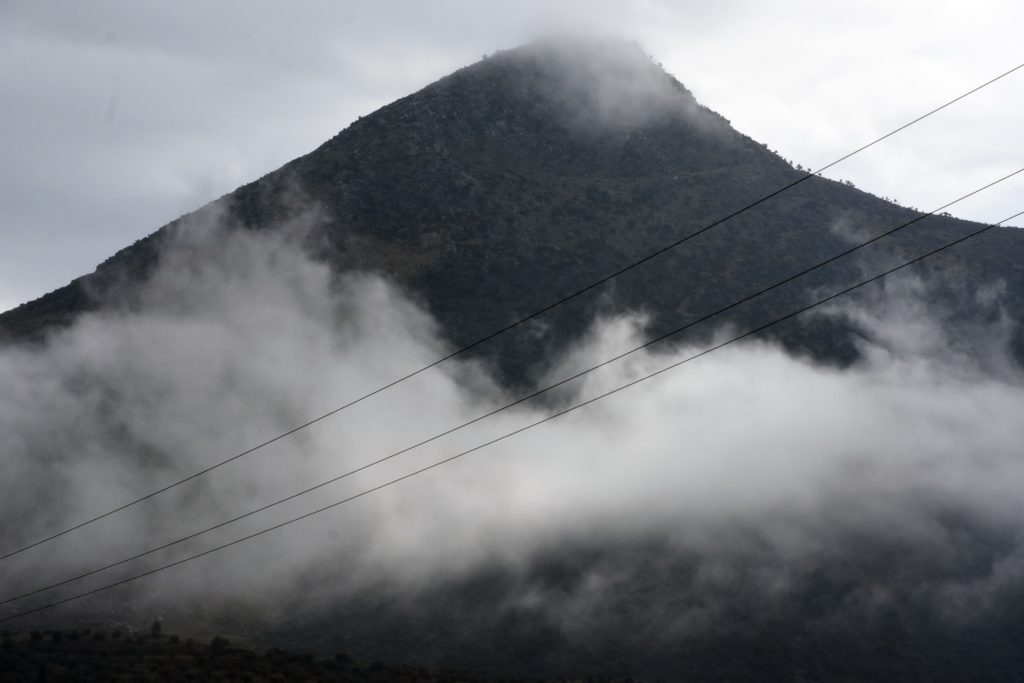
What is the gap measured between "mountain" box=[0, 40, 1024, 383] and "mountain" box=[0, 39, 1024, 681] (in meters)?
0.31

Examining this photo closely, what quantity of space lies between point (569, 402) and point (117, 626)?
59890mm

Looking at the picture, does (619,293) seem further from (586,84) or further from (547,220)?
(586,84)

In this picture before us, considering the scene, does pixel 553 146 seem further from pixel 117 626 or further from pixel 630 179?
pixel 117 626

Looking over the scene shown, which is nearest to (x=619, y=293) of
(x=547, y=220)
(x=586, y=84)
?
(x=547, y=220)

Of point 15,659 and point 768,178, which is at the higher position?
point 768,178

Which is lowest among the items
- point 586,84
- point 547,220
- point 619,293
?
point 619,293

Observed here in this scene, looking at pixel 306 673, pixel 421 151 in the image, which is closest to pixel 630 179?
pixel 421 151

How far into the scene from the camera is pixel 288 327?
5167 inches

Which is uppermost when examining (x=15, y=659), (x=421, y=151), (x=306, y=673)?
(x=421, y=151)

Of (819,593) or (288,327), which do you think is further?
(288,327)

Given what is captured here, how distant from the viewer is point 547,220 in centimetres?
13750

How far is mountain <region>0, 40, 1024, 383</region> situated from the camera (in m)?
128

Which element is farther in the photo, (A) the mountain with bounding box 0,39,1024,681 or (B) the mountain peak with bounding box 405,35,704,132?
(B) the mountain peak with bounding box 405,35,704,132

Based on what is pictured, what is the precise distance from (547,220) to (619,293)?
516 inches
